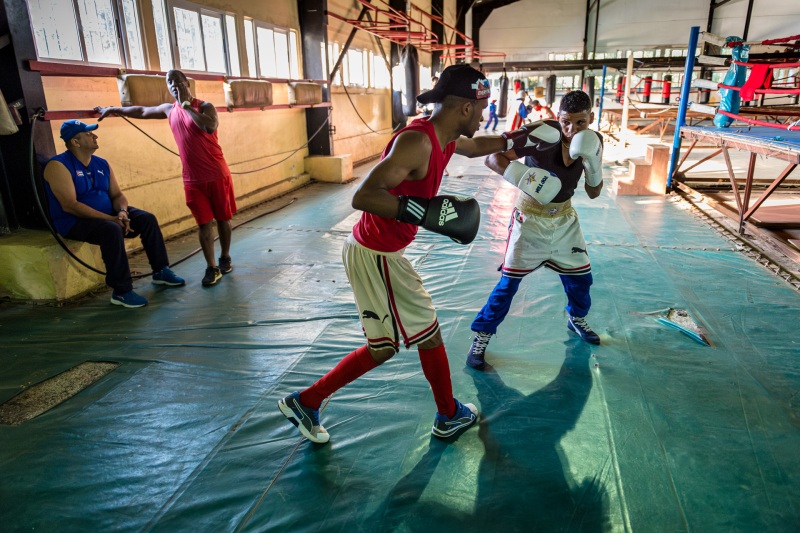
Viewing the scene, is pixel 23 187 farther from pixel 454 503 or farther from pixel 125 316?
pixel 454 503

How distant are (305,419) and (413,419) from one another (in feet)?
1.72

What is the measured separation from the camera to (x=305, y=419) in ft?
7.29

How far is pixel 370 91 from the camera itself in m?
12.4

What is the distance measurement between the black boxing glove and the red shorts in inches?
122

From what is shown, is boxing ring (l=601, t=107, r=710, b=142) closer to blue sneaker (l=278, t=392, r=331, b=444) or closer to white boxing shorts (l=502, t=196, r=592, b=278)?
white boxing shorts (l=502, t=196, r=592, b=278)

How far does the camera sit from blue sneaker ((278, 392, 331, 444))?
7.29 feet

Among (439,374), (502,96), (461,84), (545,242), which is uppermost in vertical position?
(502,96)

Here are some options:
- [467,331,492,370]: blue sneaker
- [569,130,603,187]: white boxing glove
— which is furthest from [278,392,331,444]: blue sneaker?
[569,130,603,187]: white boxing glove

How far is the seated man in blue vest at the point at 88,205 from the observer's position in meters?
3.68

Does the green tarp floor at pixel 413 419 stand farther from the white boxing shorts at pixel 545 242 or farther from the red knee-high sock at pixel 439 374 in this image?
the white boxing shorts at pixel 545 242

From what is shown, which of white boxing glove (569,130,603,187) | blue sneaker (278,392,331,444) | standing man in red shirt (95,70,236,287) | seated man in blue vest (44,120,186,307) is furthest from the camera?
standing man in red shirt (95,70,236,287)

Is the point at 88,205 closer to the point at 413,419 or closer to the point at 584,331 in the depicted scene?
the point at 413,419

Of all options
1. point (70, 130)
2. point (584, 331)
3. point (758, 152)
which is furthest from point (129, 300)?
point (758, 152)

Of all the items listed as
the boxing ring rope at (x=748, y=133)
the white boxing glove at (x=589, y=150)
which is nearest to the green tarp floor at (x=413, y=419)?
the white boxing glove at (x=589, y=150)
